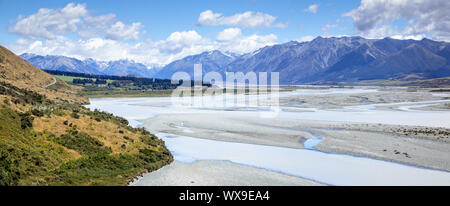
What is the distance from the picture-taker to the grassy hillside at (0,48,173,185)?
826 inches

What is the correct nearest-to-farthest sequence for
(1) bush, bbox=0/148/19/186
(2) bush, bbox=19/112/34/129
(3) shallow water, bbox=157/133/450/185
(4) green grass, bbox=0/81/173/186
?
(1) bush, bbox=0/148/19/186
(4) green grass, bbox=0/81/173/186
(3) shallow water, bbox=157/133/450/185
(2) bush, bbox=19/112/34/129

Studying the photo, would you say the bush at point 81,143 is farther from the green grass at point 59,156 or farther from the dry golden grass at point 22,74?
the dry golden grass at point 22,74

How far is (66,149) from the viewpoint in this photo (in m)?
25.6

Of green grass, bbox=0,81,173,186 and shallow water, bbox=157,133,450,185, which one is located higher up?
green grass, bbox=0,81,173,186

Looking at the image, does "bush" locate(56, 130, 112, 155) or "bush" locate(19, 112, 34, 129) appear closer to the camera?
"bush" locate(19, 112, 34, 129)

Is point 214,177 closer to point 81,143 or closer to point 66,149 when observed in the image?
point 81,143

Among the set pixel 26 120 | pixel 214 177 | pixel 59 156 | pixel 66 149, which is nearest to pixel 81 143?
pixel 66 149

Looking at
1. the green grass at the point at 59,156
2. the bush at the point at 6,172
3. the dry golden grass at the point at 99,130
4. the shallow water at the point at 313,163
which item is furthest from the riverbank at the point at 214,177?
the bush at the point at 6,172

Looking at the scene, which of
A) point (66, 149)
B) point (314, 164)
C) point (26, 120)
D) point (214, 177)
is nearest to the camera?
point (214, 177)

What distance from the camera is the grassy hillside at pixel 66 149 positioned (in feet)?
68.8

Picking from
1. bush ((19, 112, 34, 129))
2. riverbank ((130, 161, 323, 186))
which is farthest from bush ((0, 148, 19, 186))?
riverbank ((130, 161, 323, 186))

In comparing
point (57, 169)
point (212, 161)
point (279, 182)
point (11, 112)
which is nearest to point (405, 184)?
point (279, 182)

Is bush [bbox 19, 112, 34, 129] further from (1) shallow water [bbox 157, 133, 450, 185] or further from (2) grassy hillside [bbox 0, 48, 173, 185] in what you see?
(1) shallow water [bbox 157, 133, 450, 185]

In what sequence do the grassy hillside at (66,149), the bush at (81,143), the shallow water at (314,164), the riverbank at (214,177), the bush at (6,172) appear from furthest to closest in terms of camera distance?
the bush at (81,143)
the shallow water at (314,164)
the riverbank at (214,177)
the grassy hillside at (66,149)
the bush at (6,172)
